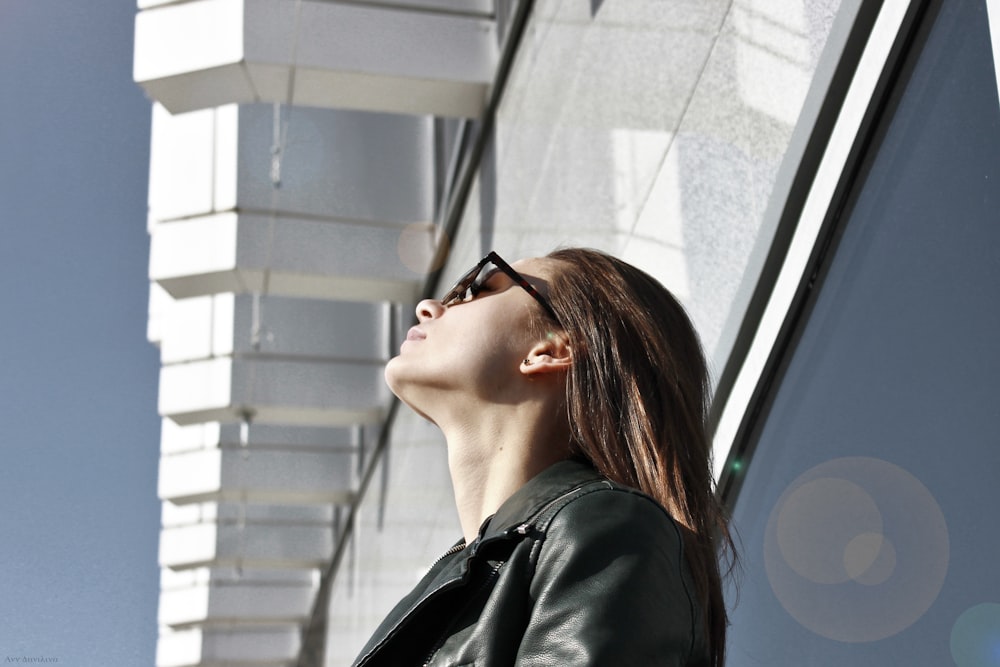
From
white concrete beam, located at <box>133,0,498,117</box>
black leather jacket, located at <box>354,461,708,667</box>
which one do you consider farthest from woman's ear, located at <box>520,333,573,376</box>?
white concrete beam, located at <box>133,0,498,117</box>

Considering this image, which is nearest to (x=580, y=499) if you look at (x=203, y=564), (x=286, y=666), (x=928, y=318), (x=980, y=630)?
(x=980, y=630)

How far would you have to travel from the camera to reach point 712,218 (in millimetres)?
3170

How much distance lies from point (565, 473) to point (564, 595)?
0.36 m

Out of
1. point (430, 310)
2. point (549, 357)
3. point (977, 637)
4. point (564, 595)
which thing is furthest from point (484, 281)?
point (977, 637)

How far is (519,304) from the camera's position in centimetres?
210

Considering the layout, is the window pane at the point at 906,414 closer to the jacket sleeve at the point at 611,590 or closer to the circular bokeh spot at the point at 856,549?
the circular bokeh spot at the point at 856,549

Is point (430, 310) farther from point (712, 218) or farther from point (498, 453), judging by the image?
point (712, 218)

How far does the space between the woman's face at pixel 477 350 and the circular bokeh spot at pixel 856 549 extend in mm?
736

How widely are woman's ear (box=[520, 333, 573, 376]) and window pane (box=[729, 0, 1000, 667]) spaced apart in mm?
660

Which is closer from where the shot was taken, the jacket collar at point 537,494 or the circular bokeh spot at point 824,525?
the jacket collar at point 537,494

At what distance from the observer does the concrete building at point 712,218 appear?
2086 mm

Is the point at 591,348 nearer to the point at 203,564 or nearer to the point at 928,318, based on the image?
the point at 928,318

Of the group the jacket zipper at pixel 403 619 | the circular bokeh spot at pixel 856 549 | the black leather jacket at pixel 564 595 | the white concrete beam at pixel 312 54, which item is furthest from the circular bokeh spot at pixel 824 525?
the white concrete beam at pixel 312 54

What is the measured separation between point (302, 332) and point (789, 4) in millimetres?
7916
